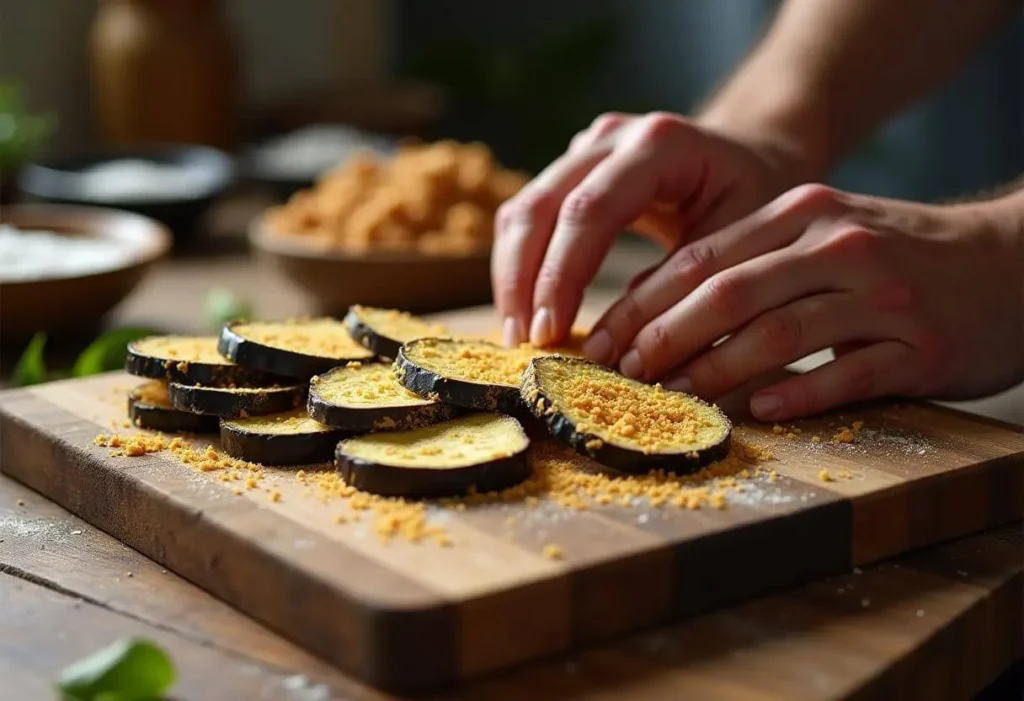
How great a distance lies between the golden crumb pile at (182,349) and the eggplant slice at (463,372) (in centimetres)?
34

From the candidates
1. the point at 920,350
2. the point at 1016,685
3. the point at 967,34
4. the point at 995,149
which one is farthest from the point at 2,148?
the point at 995,149

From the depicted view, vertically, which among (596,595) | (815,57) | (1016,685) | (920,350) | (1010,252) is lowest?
(1016,685)

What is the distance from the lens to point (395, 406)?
1849 millimetres

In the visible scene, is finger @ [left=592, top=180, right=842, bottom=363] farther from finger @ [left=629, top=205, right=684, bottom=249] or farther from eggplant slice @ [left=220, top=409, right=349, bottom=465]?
eggplant slice @ [left=220, top=409, right=349, bottom=465]

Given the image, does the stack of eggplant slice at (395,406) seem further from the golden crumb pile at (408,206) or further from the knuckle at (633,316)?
the golden crumb pile at (408,206)

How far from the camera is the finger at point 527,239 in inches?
94.9

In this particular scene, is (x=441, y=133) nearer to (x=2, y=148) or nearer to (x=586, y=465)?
(x=2, y=148)

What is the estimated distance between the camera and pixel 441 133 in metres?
7.34

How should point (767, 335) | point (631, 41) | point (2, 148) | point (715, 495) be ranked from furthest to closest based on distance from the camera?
1. point (631, 41)
2. point (2, 148)
3. point (767, 335)
4. point (715, 495)

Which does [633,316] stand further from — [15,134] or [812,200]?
[15,134]

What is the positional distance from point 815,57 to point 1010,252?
0.94 meters

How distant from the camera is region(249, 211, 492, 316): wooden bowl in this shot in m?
3.32

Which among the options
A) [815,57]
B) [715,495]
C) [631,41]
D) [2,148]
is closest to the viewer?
[715,495]

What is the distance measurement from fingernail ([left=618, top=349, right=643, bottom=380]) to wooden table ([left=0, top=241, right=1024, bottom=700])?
22.5 inches
